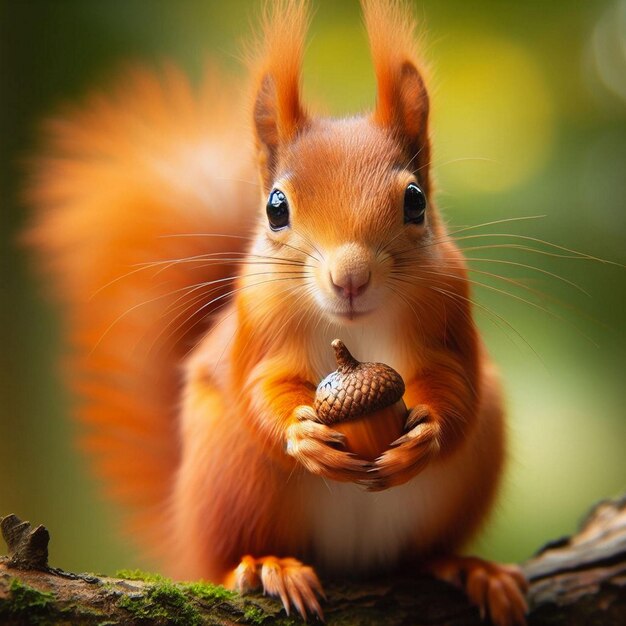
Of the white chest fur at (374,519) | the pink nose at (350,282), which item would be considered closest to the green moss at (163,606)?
the white chest fur at (374,519)

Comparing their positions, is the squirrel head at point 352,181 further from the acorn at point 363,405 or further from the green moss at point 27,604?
the green moss at point 27,604

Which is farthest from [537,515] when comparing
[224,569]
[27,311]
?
[27,311]

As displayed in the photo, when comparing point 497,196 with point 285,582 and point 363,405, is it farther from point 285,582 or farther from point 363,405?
point 285,582

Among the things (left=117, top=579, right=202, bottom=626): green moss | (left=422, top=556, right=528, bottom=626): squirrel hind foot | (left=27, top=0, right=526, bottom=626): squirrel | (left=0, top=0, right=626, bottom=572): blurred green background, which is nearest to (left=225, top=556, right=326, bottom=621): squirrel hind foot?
(left=27, top=0, right=526, bottom=626): squirrel

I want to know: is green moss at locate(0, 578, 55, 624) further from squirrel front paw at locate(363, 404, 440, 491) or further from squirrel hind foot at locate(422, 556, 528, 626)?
squirrel hind foot at locate(422, 556, 528, 626)

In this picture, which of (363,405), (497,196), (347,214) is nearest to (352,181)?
(347,214)
